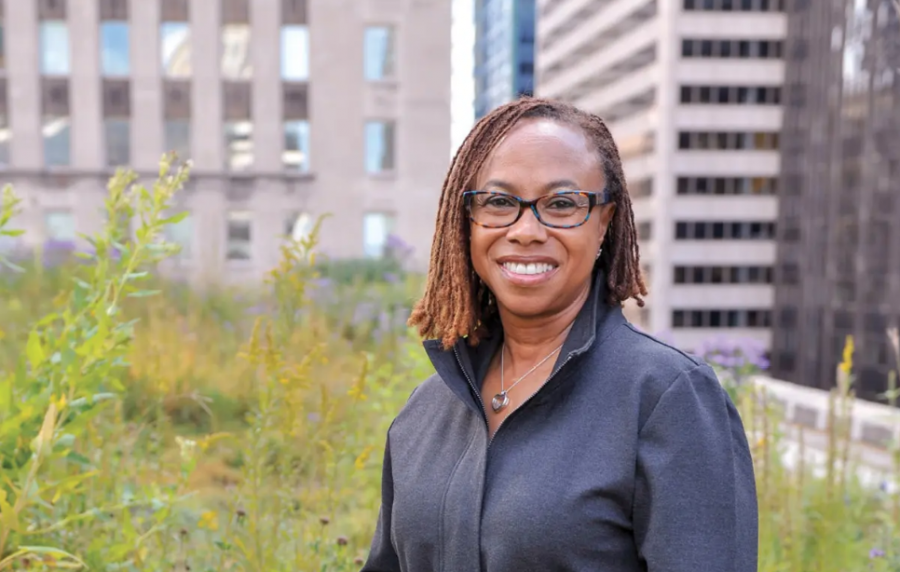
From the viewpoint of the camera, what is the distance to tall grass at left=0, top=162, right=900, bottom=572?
214cm

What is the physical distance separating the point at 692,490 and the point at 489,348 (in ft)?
1.97

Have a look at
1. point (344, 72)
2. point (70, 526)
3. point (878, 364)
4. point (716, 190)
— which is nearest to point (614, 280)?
point (70, 526)

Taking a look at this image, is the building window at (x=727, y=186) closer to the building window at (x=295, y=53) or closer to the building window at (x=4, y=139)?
the building window at (x=295, y=53)

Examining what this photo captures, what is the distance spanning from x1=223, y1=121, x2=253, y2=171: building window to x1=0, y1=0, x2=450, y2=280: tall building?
39 mm

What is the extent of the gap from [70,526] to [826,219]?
152ft

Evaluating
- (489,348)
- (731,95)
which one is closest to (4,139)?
(489,348)

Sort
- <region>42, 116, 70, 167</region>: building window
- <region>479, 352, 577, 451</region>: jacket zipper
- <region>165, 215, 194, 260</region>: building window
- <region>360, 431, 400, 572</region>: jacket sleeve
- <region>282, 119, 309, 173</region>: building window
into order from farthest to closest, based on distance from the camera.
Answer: <region>42, 116, 70, 167</region>: building window → <region>282, 119, 309, 173</region>: building window → <region>165, 215, 194, 260</region>: building window → <region>360, 431, 400, 572</region>: jacket sleeve → <region>479, 352, 577, 451</region>: jacket zipper

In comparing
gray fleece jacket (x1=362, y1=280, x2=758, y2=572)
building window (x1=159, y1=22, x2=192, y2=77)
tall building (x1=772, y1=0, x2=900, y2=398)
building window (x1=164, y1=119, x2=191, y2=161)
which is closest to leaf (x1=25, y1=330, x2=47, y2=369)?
gray fleece jacket (x1=362, y1=280, x2=758, y2=572)

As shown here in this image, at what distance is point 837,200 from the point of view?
4253 centimetres

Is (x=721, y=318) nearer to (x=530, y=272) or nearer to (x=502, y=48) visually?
(x=530, y=272)

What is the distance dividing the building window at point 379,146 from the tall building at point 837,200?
71.4 feet

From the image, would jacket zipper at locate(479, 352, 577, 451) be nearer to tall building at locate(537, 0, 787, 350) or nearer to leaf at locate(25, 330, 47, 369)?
leaf at locate(25, 330, 47, 369)

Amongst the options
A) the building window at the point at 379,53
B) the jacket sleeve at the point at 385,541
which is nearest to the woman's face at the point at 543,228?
the jacket sleeve at the point at 385,541

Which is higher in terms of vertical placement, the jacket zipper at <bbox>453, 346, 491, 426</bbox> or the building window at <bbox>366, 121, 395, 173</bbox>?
the building window at <bbox>366, 121, 395, 173</bbox>
